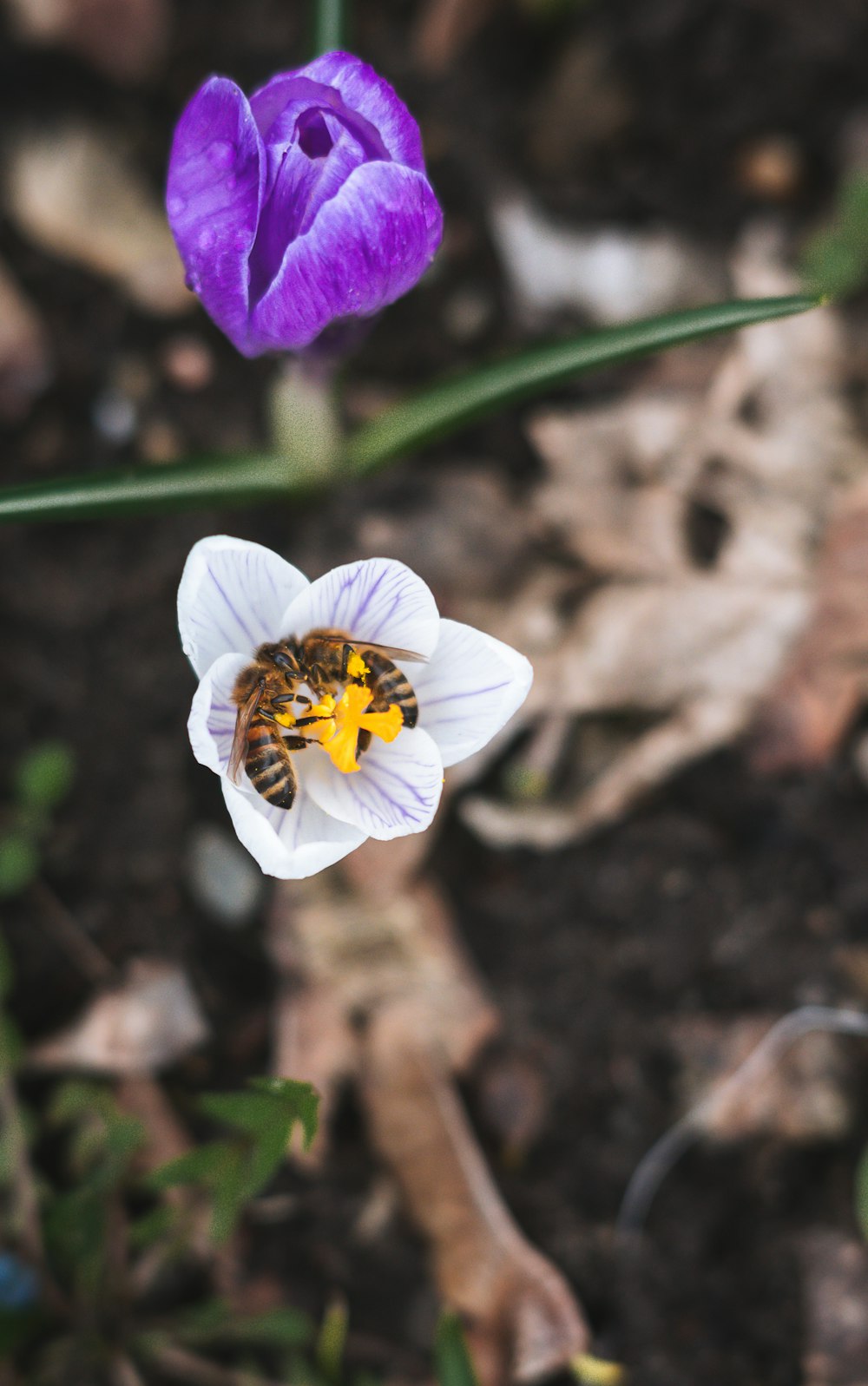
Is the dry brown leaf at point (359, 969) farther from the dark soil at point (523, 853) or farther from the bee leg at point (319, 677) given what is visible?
the bee leg at point (319, 677)

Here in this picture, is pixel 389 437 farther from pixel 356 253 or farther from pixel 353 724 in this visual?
pixel 353 724

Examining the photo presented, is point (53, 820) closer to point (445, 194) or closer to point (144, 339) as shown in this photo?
point (144, 339)

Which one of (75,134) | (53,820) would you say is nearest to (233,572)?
(53,820)

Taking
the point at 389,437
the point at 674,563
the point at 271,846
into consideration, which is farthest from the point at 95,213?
the point at 271,846

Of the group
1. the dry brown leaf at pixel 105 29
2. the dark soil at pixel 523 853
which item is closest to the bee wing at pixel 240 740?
the dark soil at pixel 523 853

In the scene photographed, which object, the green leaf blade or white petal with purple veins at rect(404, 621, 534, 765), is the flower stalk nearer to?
white petal with purple veins at rect(404, 621, 534, 765)

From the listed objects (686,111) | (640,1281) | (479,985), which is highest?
(686,111)

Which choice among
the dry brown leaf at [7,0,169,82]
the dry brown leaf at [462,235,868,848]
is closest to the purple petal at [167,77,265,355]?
the dry brown leaf at [462,235,868,848]
